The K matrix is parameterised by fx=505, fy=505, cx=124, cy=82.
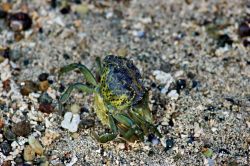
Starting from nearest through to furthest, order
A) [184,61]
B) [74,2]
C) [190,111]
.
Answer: [190,111], [184,61], [74,2]

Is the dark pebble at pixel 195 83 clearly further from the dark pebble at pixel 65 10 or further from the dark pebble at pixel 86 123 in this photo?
the dark pebble at pixel 65 10

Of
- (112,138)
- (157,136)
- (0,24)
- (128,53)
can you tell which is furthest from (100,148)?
(0,24)

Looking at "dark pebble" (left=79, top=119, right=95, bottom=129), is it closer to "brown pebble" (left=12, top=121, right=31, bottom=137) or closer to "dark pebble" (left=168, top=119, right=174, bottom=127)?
"brown pebble" (left=12, top=121, right=31, bottom=137)

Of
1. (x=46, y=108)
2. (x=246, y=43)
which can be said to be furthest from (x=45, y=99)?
(x=246, y=43)

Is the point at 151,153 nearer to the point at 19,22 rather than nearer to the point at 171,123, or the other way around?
the point at 171,123

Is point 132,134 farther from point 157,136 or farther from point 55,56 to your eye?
point 55,56

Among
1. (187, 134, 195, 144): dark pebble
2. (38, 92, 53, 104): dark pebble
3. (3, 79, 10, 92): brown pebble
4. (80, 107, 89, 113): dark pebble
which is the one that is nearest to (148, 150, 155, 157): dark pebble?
(187, 134, 195, 144): dark pebble
